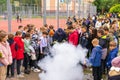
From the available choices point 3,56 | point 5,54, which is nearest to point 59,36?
point 5,54

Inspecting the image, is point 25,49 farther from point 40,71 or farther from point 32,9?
point 32,9

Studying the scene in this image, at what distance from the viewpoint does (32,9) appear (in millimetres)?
30938

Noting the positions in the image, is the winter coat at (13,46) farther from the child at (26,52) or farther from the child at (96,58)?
the child at (96,58)

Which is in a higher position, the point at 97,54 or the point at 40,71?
the point at 97,54

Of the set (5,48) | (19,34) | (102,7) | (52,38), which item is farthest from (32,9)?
(102,7)

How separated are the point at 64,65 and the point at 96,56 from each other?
1136mm

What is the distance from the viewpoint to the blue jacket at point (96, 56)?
33.7ft

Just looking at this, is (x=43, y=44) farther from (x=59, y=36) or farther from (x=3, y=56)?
(x=3, y=56)

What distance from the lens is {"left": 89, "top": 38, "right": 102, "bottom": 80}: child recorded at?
10297 mm

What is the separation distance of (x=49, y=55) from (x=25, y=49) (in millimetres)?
959

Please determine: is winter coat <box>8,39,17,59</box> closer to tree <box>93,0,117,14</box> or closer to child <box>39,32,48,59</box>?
child <box>39,32,48,59</box>

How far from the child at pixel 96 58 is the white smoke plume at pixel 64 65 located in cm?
71

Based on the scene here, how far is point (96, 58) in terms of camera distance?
1043cm

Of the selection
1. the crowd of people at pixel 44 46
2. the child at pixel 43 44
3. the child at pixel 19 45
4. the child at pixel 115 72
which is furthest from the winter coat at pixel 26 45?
the child at pixel 115 72
